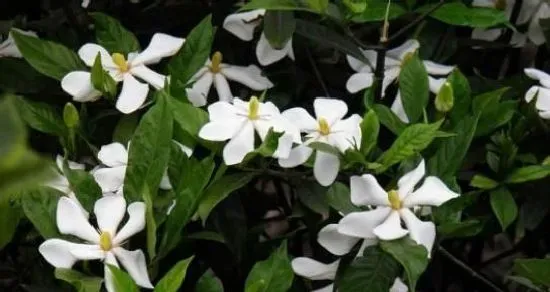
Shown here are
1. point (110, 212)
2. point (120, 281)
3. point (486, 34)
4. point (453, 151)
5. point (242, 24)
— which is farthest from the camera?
point (486, 34)

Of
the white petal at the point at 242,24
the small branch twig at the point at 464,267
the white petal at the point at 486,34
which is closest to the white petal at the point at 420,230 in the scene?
the small branch twig at the point at 464,267

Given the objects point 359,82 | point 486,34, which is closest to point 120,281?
point 359,82

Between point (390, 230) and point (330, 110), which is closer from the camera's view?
point (390, 230)

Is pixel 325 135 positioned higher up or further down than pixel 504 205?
higher up

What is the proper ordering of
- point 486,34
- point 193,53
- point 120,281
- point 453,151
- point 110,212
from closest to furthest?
1. point 120,281
2. point 110,212
3. point 453,151
4. point 193,53
5. point 486,34

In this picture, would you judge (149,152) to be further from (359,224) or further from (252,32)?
(252,32)

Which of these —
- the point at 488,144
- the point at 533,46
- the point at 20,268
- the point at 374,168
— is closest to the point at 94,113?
the point at 20,268

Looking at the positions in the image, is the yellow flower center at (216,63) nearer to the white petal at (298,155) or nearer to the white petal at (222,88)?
the white petal at (222,88)
